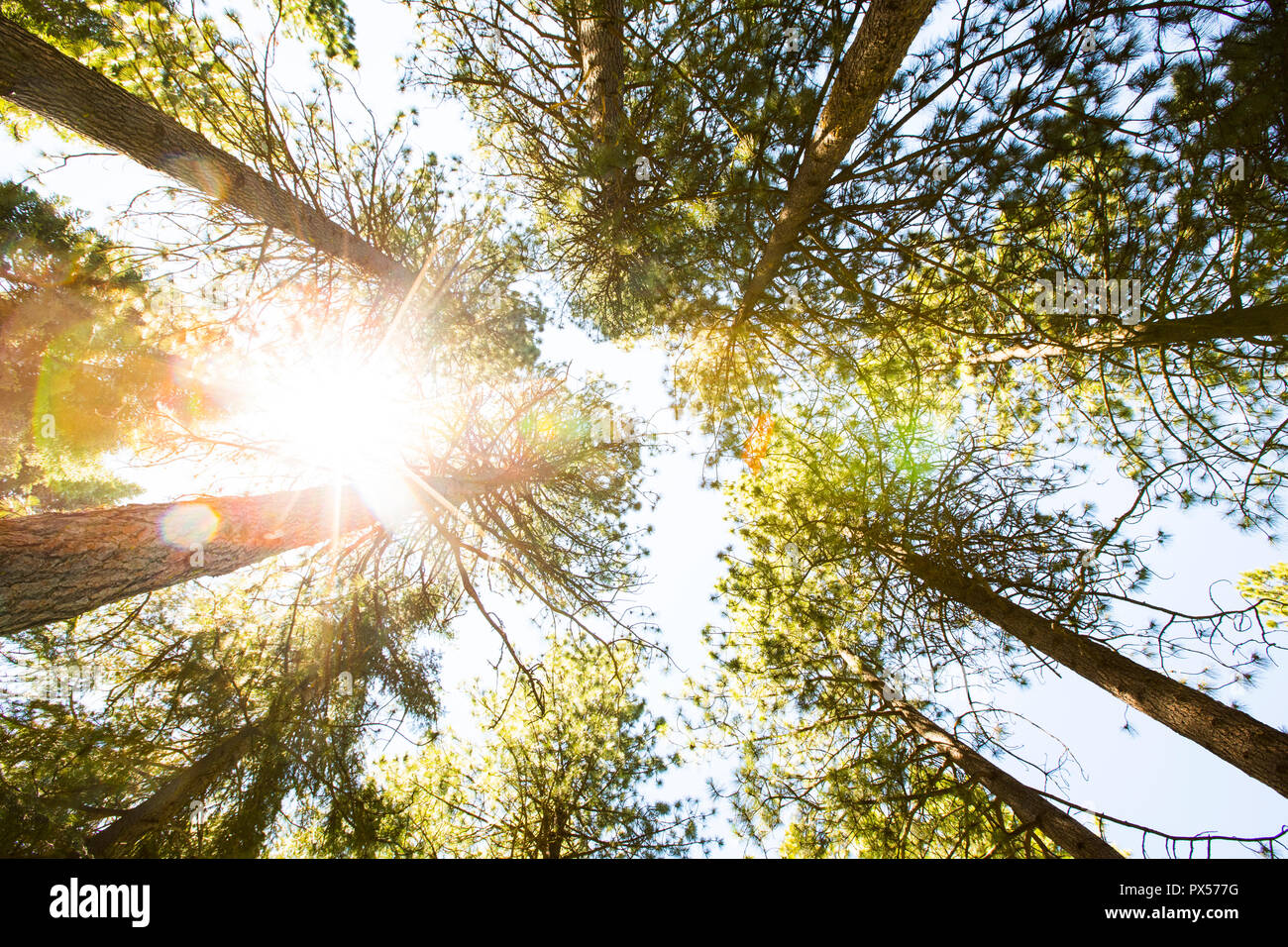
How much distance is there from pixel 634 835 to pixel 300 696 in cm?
297

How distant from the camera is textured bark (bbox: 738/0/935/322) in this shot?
2.19 meters

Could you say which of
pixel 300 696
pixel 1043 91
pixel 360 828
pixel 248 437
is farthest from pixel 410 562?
pixel 1043 91

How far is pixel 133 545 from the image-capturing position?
260 cm

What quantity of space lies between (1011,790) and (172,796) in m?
5.67

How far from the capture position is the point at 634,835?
381 centimetres

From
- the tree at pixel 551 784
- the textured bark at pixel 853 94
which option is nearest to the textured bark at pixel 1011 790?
the tree at pixel 551 784

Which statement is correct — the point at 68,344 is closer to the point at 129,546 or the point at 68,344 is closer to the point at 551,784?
the point at 129,546

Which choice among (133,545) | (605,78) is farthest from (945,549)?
(133,545)

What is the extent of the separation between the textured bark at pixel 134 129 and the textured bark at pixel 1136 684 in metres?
6.09

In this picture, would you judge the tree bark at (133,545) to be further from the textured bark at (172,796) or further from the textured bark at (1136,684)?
the textured bark at (1136,684)

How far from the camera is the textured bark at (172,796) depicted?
255 cm

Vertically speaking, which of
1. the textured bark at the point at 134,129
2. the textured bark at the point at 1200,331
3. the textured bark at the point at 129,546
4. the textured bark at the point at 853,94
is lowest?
the textured bark at the point at 129,546

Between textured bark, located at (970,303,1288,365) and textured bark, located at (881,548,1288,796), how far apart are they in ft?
6.35

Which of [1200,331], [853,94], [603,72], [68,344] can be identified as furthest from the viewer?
[68,344]
